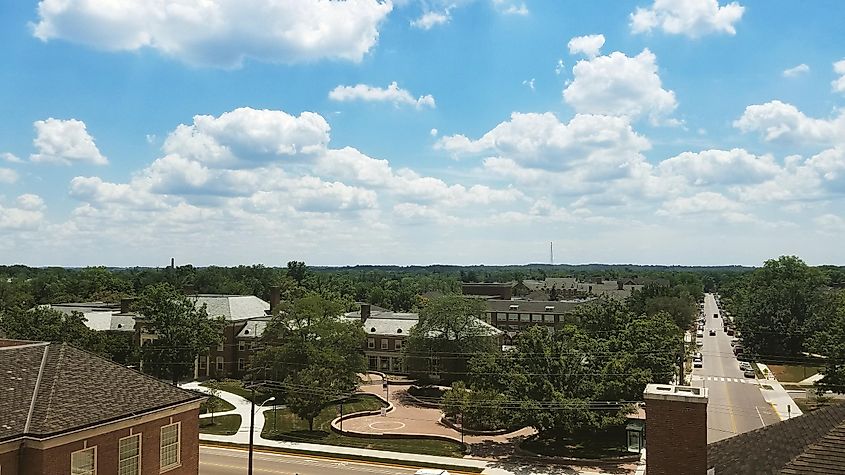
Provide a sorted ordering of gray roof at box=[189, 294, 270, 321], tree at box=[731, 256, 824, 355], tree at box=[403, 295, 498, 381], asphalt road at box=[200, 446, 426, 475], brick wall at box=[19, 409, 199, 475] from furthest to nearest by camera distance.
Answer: tree at box=[731, 256, 824, 355]
gray roof at box=[189, 294, 270, 321]
tree at box=[403, 295, 498, 381]
asphalt road at box=[200, 446, 426, 475]
brick wall at box=[19, 409, 199, 475]

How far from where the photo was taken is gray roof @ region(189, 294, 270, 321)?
83.0 m

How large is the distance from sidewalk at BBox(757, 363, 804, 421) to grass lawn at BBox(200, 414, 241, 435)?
146ft

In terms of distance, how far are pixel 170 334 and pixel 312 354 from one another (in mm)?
21546

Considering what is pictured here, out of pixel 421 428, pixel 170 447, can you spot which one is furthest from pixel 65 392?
pixel 421 428

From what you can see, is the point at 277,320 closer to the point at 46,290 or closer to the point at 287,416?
the point at 287,416

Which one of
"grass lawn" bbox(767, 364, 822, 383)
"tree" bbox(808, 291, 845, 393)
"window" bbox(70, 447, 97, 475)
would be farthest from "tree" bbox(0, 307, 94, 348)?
"grass lawn" bbox(767, 364, 822, 383)

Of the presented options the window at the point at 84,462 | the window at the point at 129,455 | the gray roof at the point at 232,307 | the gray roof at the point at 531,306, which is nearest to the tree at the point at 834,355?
the gray roof at the point at 531,306

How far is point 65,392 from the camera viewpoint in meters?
23.4

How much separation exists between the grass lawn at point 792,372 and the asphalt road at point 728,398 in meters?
4.59

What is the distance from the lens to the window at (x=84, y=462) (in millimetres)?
21750

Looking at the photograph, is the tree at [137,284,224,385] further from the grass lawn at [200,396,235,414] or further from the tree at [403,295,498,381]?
the tree at [403,295,498,381]

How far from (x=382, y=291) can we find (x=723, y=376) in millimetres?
100423

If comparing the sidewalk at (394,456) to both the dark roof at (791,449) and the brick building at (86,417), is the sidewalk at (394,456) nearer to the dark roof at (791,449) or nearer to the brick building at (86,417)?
the brick building at (86,417)

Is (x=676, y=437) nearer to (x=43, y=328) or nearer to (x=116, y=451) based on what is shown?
(x=116, y=451)
